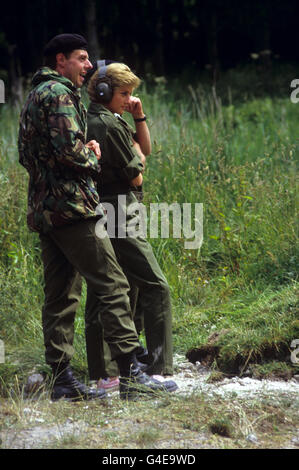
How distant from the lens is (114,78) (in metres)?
4.08

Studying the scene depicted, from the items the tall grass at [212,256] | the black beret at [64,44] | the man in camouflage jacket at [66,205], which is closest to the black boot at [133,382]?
the man in camouflage jacket at [66,205]

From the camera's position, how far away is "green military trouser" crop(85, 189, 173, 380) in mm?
4145

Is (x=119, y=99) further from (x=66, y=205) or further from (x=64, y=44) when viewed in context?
(x=66, y=205)

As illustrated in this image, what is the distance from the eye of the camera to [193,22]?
850 inches

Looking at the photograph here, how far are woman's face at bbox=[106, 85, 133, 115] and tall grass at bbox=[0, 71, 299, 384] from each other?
158 centimetres

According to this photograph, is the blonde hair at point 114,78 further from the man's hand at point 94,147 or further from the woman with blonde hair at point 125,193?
the man's hand at point 94,147

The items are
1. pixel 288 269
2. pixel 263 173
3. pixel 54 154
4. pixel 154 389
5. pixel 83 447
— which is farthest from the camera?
pixel 263 173

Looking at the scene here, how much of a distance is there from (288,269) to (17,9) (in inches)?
723

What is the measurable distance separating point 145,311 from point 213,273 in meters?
1.79

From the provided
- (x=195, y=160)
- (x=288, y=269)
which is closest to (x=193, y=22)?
(x=195, y=160)

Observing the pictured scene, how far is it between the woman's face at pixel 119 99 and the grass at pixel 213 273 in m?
1.58

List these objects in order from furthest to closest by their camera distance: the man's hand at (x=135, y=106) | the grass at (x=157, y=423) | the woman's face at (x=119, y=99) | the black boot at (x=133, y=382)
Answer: the man's hand at (x=135, y=106)
the woman's face at (x=119, y=99)
the black boot at (x=133, y=382)
the grass at (x=157, y=423)

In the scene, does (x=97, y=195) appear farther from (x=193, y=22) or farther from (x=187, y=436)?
(x=193, y=22)

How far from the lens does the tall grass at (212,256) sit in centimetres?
482
